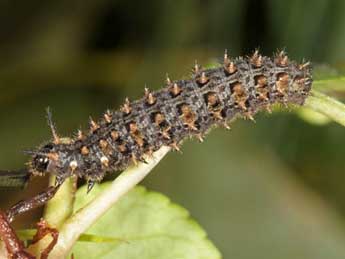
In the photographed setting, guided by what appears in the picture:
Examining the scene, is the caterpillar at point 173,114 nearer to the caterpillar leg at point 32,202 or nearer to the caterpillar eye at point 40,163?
the caterpillar eye at point 40,163

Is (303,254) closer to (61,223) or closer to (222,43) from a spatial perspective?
(222,43)

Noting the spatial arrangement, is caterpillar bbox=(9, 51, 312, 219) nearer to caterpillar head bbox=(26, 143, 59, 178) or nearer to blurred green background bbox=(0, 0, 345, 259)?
caterpillar head bbox=(26, 143, 59, 178)

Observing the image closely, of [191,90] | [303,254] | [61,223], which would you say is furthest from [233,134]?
[61,223]

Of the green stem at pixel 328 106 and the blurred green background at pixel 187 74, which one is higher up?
the blurred green background at pixel 187 74

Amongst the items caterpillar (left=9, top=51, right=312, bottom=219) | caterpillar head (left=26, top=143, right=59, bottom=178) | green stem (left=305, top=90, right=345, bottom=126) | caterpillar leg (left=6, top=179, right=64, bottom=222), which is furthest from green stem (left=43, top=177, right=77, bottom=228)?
green stem (left=305, top=90, right=345, bottom=126)

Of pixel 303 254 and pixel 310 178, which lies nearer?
pixel 303 254

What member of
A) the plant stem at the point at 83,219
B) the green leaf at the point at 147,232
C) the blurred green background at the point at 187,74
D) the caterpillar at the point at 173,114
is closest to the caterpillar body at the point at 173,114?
the caterpillar at the point at 173,114
